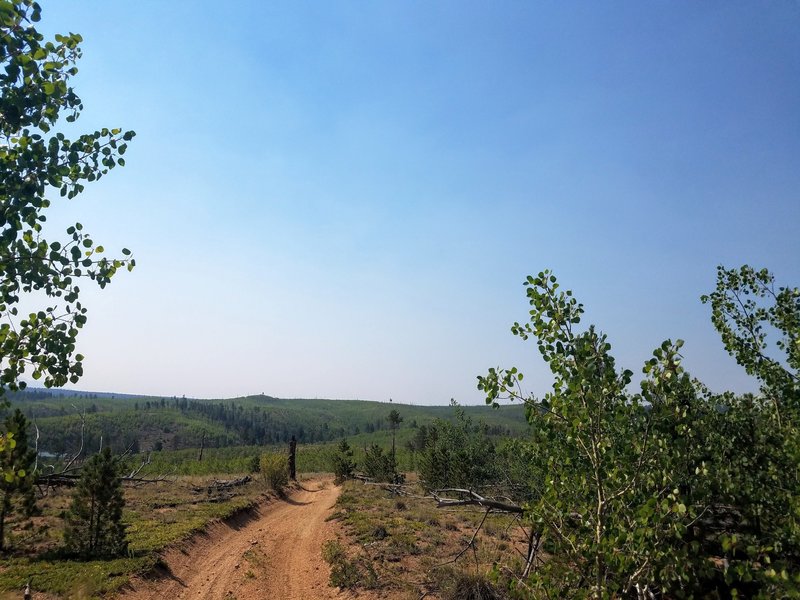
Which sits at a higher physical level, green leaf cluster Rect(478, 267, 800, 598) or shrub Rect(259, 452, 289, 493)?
green leaf cluster Rect(478, 267, 800, 598)

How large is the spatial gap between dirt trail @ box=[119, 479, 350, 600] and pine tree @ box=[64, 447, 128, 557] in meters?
1.92

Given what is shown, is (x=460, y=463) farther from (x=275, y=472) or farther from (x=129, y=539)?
(x=129, y=539)

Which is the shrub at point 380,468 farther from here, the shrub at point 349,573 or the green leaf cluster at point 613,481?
the green leaf cluster at point 613,481

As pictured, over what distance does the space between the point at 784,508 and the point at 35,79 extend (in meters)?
9.41

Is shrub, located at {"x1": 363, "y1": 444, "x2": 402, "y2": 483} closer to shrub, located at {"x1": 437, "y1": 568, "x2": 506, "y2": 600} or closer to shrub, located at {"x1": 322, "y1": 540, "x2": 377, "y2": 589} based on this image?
shrub, located at {"x1": 322, "y1": 540, "x2": 377, "y2": 589}

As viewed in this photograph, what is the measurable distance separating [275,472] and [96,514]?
1603 centimetres

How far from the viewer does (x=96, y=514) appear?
14.9 m

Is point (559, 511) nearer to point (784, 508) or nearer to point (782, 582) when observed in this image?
point (782, 582)

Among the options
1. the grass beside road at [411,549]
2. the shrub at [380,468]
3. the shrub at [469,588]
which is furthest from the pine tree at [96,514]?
the shrub at [380,468]

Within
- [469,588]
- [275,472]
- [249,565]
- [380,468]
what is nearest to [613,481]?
[469,588]

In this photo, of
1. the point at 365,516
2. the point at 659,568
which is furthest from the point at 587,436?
the point at 365,516

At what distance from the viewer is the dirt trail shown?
1293 cm

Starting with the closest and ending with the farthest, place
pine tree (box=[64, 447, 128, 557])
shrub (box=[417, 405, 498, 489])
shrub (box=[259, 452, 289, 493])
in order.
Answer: pine tree (box=[64, 447, 128, 557]) → shrub (box=[259, 452, 289, 493]) → shrub (box=[417, 405, 498, 489])

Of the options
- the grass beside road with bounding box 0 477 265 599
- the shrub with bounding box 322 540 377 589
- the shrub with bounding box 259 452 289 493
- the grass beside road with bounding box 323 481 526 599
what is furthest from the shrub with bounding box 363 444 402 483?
the shrub with bounding box 322 540 377 589
